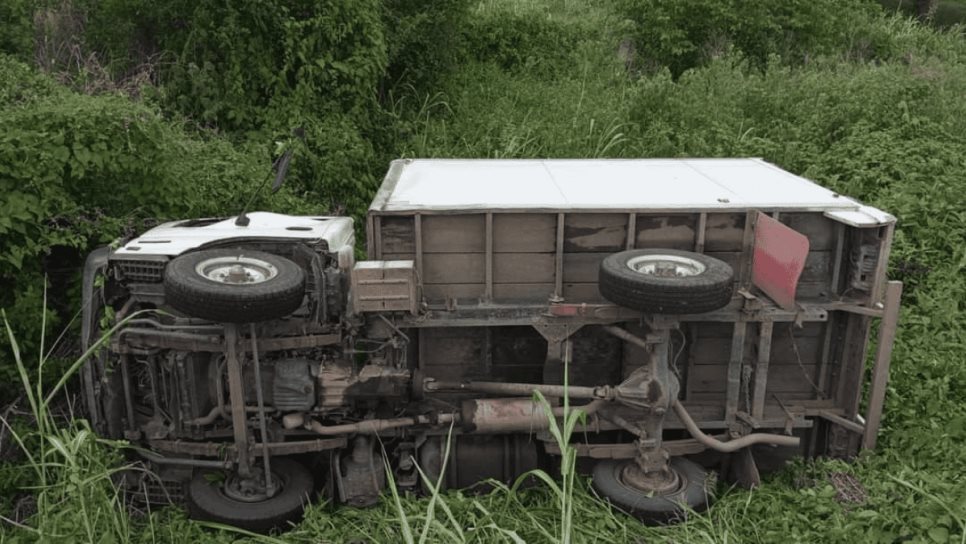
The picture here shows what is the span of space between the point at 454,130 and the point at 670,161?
5067mm

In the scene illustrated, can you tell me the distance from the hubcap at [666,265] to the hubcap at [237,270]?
2330 millimetres

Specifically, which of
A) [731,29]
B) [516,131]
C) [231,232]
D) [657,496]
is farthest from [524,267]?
[731,29]

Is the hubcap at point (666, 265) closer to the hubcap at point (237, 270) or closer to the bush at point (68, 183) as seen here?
the hubcap at point (237, 270)

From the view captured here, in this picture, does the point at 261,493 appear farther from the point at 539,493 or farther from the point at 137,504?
the point at 539,493

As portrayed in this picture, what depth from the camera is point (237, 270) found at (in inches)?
194

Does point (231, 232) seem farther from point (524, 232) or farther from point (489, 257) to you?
point (524, 232)

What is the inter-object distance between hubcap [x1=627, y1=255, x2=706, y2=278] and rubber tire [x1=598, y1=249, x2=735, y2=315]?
0.37ft

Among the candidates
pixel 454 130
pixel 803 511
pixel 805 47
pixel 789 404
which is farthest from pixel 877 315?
pixel 805 47

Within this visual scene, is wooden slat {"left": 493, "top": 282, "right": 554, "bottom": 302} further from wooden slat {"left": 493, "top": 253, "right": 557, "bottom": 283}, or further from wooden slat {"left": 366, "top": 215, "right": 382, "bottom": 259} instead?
wooden slat {"left": 366, "top": 215, "right": 382, "bottom": 259}

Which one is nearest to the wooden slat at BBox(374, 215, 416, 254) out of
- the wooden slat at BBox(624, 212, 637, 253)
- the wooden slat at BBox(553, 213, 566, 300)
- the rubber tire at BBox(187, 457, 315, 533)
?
the wooden slat at BBox(553, 213, 566, 300)

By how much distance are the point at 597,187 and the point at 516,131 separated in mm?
5196

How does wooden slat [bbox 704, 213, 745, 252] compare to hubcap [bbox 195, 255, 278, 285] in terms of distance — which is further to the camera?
wooden slat [bbox 704, 213, 745, 252]

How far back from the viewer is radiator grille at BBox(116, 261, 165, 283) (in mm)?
5137

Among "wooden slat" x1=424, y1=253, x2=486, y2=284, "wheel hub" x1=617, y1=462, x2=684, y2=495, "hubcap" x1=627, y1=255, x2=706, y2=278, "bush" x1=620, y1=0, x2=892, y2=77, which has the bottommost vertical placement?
"wheel hub" x1=617, y1=462, x2=684, y2=495
